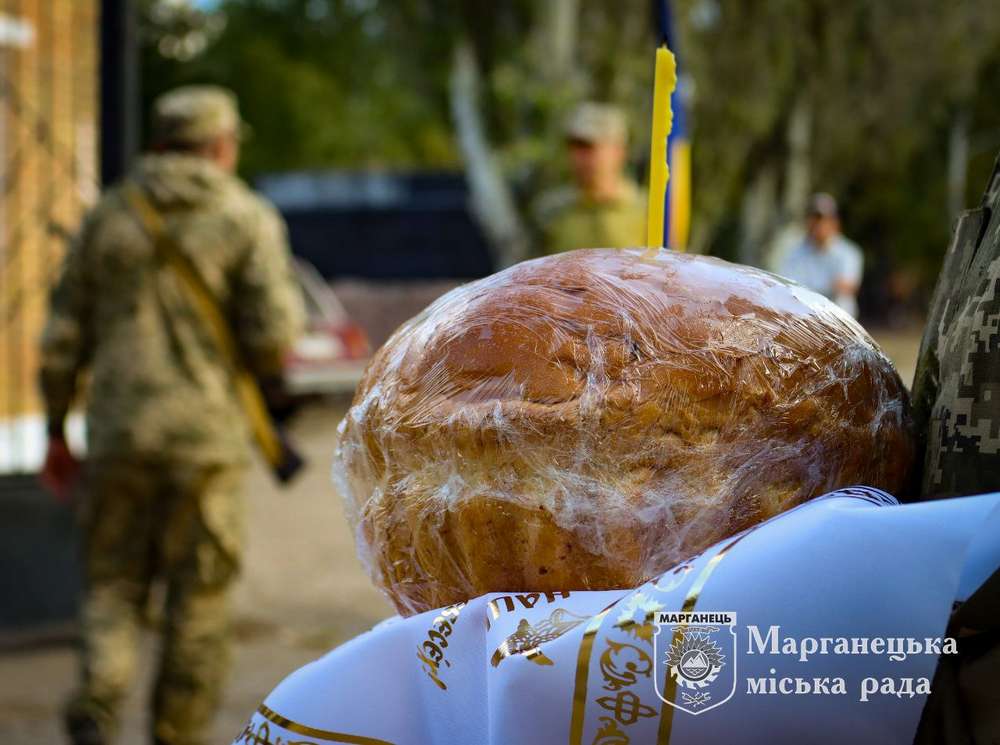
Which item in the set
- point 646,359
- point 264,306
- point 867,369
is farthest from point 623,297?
point 264,306

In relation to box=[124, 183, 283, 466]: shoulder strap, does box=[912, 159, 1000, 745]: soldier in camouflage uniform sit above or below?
above

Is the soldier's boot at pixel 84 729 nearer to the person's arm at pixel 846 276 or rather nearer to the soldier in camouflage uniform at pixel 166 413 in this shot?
the soldier in camouflage uniform at pixel 166 413

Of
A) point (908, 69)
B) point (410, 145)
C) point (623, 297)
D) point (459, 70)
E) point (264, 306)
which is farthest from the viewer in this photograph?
point (410, 145)

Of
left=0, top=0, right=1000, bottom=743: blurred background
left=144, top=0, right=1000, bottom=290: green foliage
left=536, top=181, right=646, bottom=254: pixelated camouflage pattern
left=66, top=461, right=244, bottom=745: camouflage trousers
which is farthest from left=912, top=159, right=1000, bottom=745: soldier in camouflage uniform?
left=144, top=0, right=1000, bottom=290: green foliage

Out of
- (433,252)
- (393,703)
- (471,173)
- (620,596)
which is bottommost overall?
(433,252)

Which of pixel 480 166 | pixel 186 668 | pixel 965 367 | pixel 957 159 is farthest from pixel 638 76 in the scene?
pixel 957 159

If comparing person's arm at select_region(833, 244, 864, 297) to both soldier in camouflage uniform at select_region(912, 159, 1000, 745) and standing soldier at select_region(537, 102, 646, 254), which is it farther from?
soldier in camouflage uniform at select_region(912, 159, 1000, 745)

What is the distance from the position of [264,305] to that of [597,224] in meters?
1.52

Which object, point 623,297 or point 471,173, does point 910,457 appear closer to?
point 623,297

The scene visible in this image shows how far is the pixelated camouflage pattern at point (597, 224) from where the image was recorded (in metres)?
5.09

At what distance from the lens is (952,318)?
1246 mm

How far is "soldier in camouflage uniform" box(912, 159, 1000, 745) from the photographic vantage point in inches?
40.2

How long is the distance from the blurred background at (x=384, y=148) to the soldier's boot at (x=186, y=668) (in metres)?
0.54

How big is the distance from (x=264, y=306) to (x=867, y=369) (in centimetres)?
310
